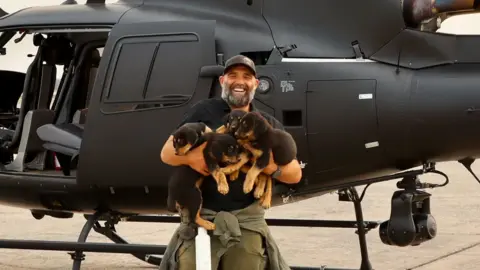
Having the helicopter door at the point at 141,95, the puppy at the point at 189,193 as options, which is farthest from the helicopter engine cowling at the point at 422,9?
the puppy at the point at 189,193

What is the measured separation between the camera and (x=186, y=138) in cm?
391

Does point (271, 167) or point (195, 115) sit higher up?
point (195, 115)

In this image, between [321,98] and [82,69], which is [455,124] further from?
[82,69]

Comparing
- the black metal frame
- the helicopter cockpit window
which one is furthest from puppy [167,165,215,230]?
the black metal frame

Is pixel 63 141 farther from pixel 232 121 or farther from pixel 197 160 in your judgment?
pixel 232 121

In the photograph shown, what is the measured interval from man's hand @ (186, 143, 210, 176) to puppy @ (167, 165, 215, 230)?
0.14ft

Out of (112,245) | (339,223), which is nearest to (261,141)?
(112,245)

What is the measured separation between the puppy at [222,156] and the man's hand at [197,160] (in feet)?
0.07

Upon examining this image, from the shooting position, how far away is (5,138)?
8.02 meters

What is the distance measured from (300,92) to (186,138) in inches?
95.6

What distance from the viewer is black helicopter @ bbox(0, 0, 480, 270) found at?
6086 millimetres

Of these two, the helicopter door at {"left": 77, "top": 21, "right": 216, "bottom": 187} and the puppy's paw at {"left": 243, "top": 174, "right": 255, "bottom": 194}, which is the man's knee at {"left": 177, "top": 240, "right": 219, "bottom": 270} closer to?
the puppy's paw at {"left": 243, "top": 174, "right": 255, "bottom": 194}

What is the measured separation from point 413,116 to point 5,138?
153 inches

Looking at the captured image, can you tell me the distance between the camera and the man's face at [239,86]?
413 cm
